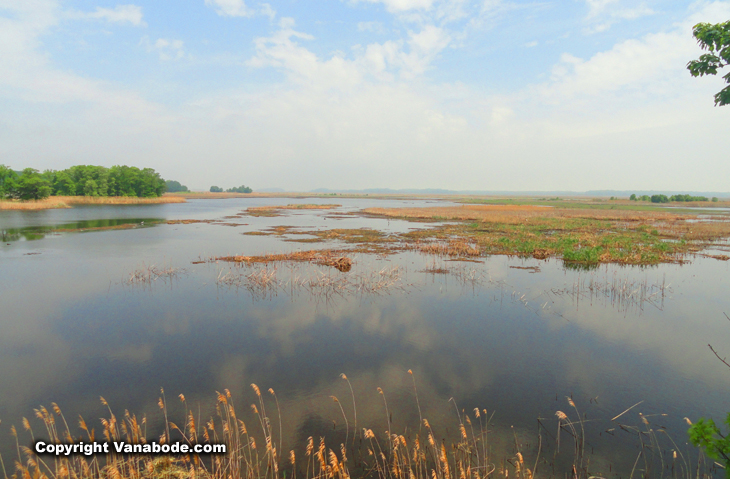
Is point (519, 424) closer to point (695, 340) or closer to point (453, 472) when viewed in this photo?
point (453, 472)

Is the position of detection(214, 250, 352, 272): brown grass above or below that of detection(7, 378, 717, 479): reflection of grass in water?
above

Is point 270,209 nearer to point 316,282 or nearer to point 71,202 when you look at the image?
point 71,202

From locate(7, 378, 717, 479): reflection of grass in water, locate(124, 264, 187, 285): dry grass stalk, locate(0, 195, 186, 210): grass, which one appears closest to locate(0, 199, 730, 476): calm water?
locate(7, 378, 717, 479): reflection of grass in water

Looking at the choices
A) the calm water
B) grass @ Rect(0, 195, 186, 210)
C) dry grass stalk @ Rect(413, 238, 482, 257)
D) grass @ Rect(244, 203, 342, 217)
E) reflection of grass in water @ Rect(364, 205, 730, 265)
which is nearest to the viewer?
the calm water

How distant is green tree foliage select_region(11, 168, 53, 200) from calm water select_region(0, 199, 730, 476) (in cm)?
7854

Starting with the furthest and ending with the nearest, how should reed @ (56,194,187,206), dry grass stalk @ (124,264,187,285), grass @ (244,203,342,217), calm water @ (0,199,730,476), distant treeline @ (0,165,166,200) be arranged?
distant treeline @ (0,165,166,200), reed @ (56,194,187,206), grass @ (244,203,342,217), dry grass stalk @ (124,264,187,285), calm water @ (0,199,730,476)

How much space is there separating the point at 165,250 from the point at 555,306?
2915cm

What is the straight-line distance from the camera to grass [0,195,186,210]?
73125 millimetres

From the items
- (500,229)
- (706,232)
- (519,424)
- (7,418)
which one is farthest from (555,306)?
(706,232)

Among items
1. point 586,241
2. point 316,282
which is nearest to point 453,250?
point 586,241

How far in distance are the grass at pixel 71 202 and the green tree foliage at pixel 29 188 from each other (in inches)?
71.3

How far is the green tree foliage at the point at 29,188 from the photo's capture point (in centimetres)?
7806

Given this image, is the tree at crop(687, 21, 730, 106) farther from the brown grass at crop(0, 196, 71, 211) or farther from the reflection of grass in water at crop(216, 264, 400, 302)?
the brown grass at crop(0, 196, 71, 211)

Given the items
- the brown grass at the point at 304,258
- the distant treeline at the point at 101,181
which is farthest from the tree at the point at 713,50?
the distant treeline at the point at 101,181
